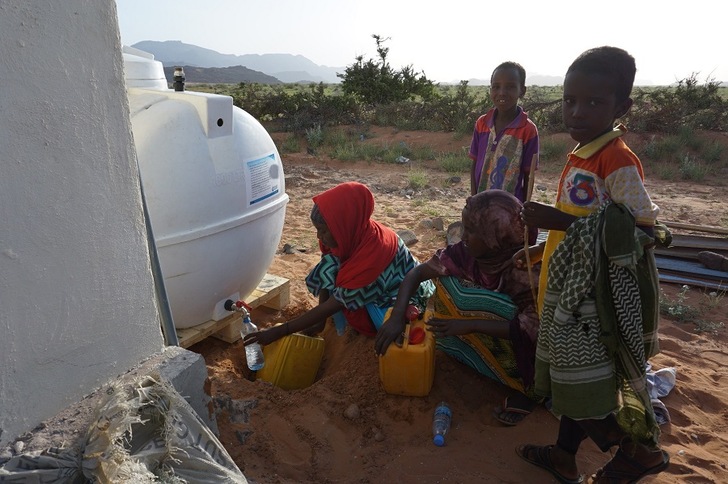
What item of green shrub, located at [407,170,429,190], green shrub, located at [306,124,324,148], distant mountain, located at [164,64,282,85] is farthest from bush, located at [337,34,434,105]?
distant mountain, located at [164,64,282,85]

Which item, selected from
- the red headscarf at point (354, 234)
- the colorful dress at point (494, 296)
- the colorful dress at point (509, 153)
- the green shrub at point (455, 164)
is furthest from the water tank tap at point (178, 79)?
the green shrub at point (455, 164)

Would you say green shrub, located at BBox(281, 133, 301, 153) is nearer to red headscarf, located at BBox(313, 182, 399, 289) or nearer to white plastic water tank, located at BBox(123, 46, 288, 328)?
white plastic water tank, located at BBox(123, 46, 288, 328)

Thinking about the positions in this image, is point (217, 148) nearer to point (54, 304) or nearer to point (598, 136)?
point (54, 304)

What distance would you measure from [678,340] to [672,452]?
1341 millimetres

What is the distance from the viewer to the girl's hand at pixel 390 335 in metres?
2.49

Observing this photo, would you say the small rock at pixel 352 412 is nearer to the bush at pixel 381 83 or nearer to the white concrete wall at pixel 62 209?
the white concrete wall at pixel 62 209

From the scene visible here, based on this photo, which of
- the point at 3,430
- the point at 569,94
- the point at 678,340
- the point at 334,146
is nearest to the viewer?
the point at 3,430

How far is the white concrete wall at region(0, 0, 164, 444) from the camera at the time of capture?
129 cm

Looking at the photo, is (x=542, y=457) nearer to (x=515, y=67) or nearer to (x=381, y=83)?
(x=515, y=67)

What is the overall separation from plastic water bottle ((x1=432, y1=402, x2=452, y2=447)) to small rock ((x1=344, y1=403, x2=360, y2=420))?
1.22 ft

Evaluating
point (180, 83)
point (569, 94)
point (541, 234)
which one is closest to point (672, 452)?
point (569, 94)

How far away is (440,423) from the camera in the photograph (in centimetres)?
238

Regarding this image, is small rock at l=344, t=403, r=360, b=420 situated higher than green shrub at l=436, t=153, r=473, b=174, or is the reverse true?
green shrub at l=436, t=153, r=473, b=174

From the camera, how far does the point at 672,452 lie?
2365 mm
